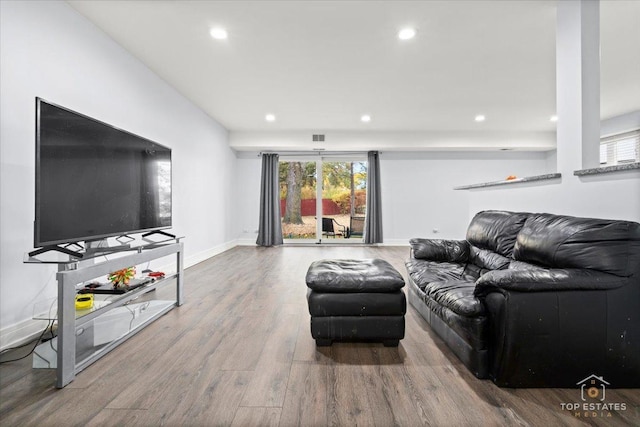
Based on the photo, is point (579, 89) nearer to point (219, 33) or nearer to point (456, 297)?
point (456, 297)

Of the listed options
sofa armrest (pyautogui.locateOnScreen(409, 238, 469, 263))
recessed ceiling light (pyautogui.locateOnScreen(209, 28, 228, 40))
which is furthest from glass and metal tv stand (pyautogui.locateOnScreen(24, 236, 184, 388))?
sofa armrest (pyautogui.locateOnScreen(409, 238, 469, 263))

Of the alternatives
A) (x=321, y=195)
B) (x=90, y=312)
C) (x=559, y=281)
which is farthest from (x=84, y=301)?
(x=321, y=195)

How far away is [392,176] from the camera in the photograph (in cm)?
677

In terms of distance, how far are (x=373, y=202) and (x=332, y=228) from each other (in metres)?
1.18

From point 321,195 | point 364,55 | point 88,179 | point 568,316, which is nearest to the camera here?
point 568,316

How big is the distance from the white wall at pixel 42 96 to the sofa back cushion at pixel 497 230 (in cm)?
354

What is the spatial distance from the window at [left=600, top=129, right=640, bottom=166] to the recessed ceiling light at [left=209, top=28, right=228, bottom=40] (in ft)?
21.5

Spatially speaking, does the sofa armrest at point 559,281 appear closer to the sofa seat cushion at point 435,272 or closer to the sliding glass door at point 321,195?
the sofa seat cushion at point 435,272

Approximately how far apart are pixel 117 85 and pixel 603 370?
432 cm

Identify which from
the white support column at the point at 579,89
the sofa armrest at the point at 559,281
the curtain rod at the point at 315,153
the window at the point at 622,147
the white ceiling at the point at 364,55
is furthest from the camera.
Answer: the curtain rod at the point at 315,153

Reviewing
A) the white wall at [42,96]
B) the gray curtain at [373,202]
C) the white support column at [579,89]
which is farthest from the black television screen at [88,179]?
the gray curtain at [373,202]

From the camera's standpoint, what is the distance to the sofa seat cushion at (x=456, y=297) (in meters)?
1.51

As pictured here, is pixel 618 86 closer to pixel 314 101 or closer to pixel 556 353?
pixel 314 101

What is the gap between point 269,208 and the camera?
6539mm
